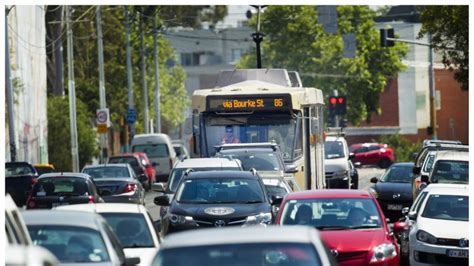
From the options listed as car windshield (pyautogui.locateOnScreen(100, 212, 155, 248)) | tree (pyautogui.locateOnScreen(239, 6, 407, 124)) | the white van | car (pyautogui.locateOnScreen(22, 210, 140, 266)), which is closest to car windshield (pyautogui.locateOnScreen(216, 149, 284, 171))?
car windshield (pyautogui.locateOnScreen(100, 212, 155, 248))

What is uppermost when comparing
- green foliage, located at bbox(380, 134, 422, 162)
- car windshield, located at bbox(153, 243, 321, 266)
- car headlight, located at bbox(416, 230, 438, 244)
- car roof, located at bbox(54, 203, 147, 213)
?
car windshield, located at bbox(153, 243, 321, 266)

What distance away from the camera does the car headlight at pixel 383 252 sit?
18.1 metres

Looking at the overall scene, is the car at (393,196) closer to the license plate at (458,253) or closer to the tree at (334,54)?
the license plate at (458,253)

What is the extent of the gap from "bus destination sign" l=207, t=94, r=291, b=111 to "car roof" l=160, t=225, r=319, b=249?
19.5m

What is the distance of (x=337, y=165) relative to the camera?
4244 cm

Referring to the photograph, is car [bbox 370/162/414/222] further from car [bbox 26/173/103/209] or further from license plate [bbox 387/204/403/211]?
car [bbox 26/173/103/209]

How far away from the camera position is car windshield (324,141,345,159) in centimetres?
4347

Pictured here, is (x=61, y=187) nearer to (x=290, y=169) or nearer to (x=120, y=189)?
(x=290, y=169)

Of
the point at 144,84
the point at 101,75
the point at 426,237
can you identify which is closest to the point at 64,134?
the point at 101,75

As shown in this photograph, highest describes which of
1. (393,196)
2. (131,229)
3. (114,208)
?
(114,208)

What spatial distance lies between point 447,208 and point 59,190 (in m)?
10.4

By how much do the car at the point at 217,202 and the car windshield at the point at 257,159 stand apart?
561 cm

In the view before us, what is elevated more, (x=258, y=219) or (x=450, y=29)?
(x=450, y=29)

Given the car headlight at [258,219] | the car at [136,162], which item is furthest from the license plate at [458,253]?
the car at [136,162]
